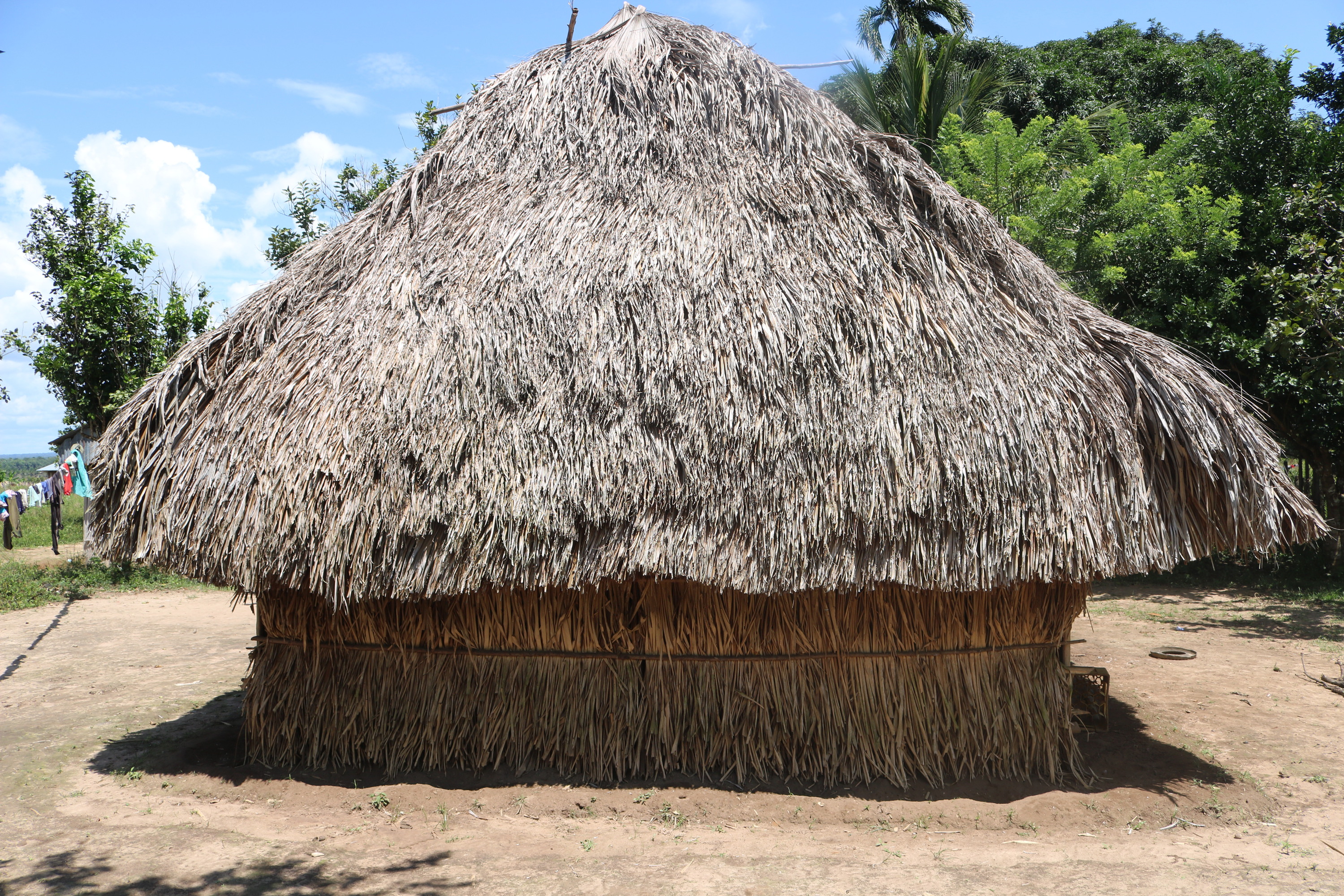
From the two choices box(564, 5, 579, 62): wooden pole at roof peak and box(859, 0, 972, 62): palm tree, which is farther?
box(859, 0, 972, 62): palm tree

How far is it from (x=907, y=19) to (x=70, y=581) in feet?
66.4

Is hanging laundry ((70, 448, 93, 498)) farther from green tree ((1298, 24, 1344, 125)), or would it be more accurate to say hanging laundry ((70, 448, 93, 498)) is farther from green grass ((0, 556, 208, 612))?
green tree ((1298, 24, 1344, 125))

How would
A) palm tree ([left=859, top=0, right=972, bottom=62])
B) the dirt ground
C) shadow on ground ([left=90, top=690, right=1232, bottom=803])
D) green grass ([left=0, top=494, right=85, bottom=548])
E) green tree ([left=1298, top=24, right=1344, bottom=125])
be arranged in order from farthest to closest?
palm tree ([left=859, top=0, right=972, bottom=62]) → green grass ([left=0, top=494, right=85, bottom=548]) → green tree ([left=1298, top=24, right=1344, bottom=125]) → shadow on ground ([left=90, top=690, right=1232, bottom=803]) → the dirt ground

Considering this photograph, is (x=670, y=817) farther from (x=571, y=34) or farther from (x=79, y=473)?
(x=79, y=473)

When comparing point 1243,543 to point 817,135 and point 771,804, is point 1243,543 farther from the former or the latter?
point 817,135

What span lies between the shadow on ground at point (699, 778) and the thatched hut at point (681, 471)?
111 millimetres

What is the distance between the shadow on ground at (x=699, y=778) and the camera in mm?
4652

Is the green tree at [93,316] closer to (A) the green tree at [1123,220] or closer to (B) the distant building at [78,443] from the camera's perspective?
(B) the distant building at [78,443]

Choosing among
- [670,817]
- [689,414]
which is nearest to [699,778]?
[670,817]

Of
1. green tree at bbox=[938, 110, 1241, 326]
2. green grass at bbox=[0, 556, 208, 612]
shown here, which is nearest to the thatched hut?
green tree at bbox=[938, 110, 1241, 326]

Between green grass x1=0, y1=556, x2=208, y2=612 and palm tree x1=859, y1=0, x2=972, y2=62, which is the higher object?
palm tree x1=859, y1=0, x2=972, y2=62

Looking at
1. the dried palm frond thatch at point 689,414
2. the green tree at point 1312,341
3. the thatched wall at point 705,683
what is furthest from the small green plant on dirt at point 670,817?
the green tree at point 1312,341

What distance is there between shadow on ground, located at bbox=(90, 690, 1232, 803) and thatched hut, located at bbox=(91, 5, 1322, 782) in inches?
4.4

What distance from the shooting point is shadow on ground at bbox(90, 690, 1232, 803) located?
465cm
